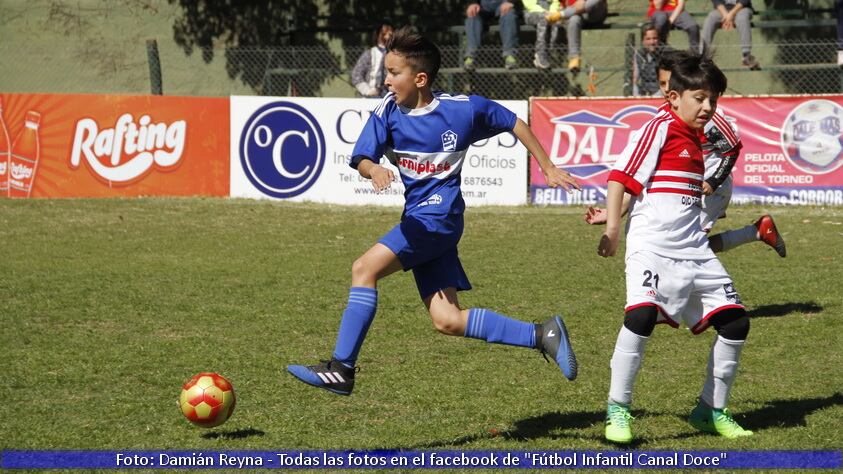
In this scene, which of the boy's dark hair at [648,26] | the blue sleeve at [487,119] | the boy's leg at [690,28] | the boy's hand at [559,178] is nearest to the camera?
the boy's hand at [559,178]

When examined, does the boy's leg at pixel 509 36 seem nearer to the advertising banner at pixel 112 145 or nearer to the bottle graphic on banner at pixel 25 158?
the advertising banner at pixel 112 145

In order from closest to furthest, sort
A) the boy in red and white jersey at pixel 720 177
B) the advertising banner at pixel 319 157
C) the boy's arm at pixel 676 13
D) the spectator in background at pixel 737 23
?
the boy in red and white jersey at pixel 720 177, the advertising banner at pixel 319 157, the spectator in background at pixel 737 23, the boy's arm at pixel 676 13

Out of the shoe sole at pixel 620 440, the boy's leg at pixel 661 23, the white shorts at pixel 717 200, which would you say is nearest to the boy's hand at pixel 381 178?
the shoe sole at pixel 620 440

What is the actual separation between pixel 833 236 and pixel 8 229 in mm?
9789

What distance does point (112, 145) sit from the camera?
55.1ft

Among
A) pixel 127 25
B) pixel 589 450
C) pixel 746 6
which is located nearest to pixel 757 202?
pixel 746 6

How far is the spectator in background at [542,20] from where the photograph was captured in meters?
18.6

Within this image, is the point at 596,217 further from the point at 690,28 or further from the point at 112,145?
the point at 690,28

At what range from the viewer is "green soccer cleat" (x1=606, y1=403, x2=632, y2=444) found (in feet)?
17.0

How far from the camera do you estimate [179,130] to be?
16.9 meters

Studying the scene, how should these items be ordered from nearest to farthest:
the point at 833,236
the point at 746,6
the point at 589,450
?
the point at 589,450
the point at 833,236
the point at 746,6

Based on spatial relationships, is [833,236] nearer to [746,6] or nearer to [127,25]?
[746,6]

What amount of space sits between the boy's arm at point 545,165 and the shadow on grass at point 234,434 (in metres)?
1.89

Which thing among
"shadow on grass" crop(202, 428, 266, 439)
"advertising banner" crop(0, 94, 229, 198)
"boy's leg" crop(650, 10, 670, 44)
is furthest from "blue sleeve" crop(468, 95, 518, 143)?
"boy's leg" crop(650, 10, 670, 44)
